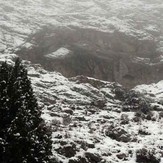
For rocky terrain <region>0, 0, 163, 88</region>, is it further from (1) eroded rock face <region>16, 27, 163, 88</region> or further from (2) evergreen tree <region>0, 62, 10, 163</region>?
(2) evergreen tree <region>0, 62, 10, 163</region>

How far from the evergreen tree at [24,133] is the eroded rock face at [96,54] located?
2548cm

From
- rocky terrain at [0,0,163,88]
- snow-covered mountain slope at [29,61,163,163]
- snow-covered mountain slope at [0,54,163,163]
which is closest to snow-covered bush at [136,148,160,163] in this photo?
snow-covered mountain slope at [0,54,163,163]

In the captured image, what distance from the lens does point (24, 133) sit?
17.8 meters

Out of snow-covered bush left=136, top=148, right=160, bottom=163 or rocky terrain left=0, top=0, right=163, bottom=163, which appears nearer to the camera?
snow-covered bush left=136, top=148, right=160, bottom=163

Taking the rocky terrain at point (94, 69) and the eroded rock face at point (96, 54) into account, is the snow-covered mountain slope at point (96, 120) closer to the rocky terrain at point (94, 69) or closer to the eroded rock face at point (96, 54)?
the rocky terrain at point (94, 69)

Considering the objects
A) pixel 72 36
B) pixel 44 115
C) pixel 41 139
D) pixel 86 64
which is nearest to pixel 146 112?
pixel 44 115

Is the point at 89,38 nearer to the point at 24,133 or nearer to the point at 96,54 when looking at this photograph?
the point at 96,54

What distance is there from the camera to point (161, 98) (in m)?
36.2

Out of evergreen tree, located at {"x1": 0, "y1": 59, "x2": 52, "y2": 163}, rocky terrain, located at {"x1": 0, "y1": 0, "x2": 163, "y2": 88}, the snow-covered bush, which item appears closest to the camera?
evergreen tree, located at {"x1": 0, "y1": 59, "x2": 52, "y2": 163}

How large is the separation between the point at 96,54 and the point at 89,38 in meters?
5.41

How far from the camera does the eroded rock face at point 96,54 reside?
4688 centimetres

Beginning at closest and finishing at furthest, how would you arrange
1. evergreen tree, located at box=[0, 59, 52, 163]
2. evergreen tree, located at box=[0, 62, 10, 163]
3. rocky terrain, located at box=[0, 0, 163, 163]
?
evergreen tree, located at box=[0, 59, 52, 163] → evergreen tree, located at box=[0, 62, 10, 163] → rocky terrain, located at box=[0, 0, 163, 163]

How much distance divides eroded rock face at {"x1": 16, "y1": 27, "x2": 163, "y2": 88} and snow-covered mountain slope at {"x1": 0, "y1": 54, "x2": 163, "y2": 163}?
23.4 ft

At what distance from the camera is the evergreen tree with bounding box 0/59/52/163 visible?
1742 cm
